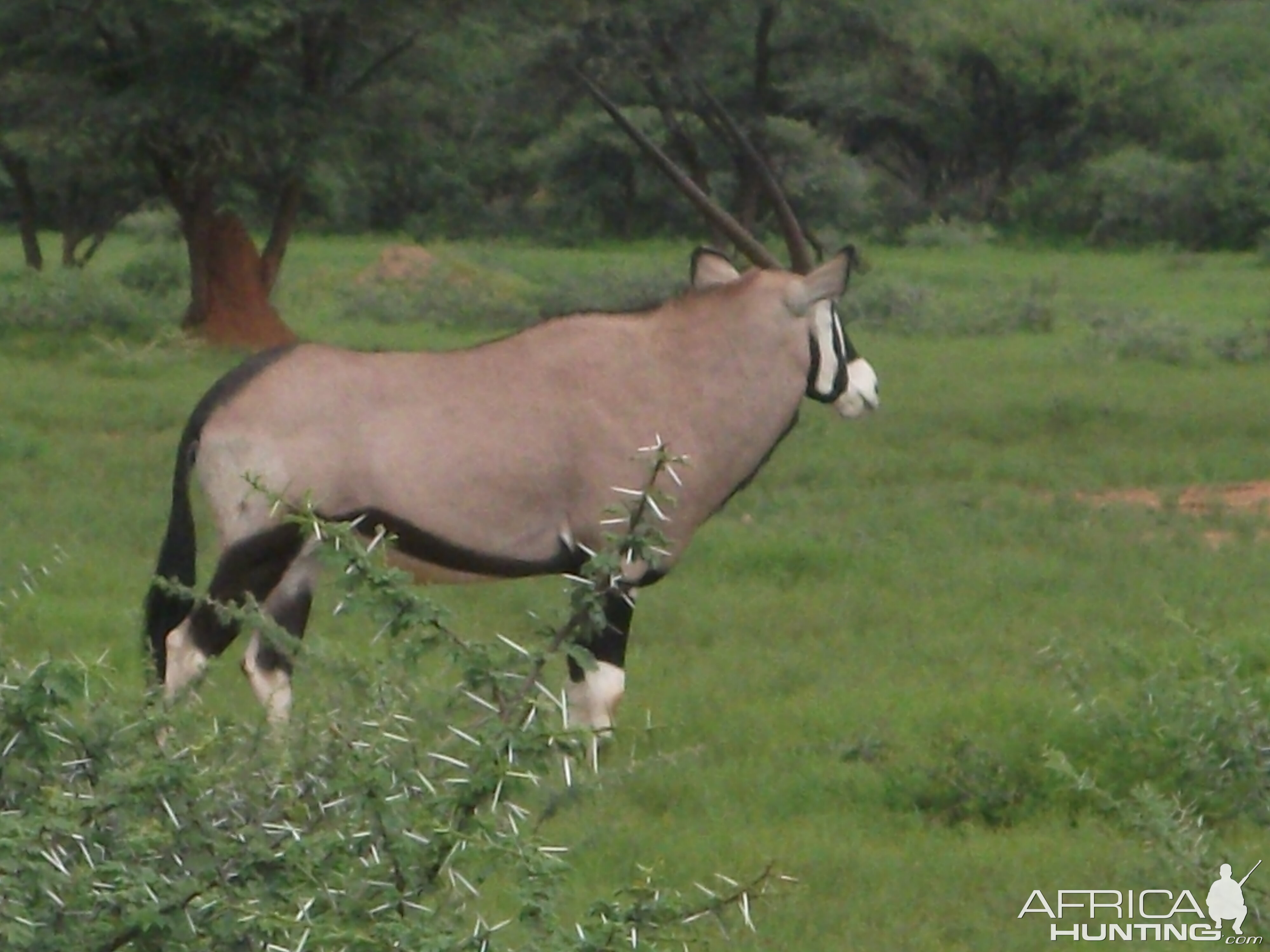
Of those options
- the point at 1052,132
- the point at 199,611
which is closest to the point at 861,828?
the point at 199,611

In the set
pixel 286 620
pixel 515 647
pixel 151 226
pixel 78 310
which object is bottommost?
pixel 151 226

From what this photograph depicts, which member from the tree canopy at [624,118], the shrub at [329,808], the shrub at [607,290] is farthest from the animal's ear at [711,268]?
the shrub at [607,290]

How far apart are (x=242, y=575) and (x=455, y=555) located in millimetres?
→ 555

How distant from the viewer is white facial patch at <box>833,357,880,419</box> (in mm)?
6336

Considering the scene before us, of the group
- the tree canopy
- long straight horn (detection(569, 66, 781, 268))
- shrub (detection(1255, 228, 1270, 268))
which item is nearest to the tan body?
Answer: long straight horn (detection(569, 66, 781, 268))

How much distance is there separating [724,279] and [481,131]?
68.1 feet

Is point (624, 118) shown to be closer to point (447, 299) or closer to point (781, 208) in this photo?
point (781, 208)

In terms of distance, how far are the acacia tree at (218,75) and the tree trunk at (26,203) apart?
5515 mm

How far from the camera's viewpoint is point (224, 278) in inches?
682

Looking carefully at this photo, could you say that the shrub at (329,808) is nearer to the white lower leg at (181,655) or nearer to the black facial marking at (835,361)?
the white lower leg at (181,655)

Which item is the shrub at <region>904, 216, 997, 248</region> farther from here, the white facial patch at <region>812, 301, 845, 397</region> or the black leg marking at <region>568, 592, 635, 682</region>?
the black leg marking at <region>568, 592, 635, 682</region>

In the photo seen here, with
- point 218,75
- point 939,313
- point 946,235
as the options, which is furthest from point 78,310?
point 946,235

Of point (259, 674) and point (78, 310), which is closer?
point (259, 674)

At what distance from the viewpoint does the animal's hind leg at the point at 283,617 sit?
5.57 meters
